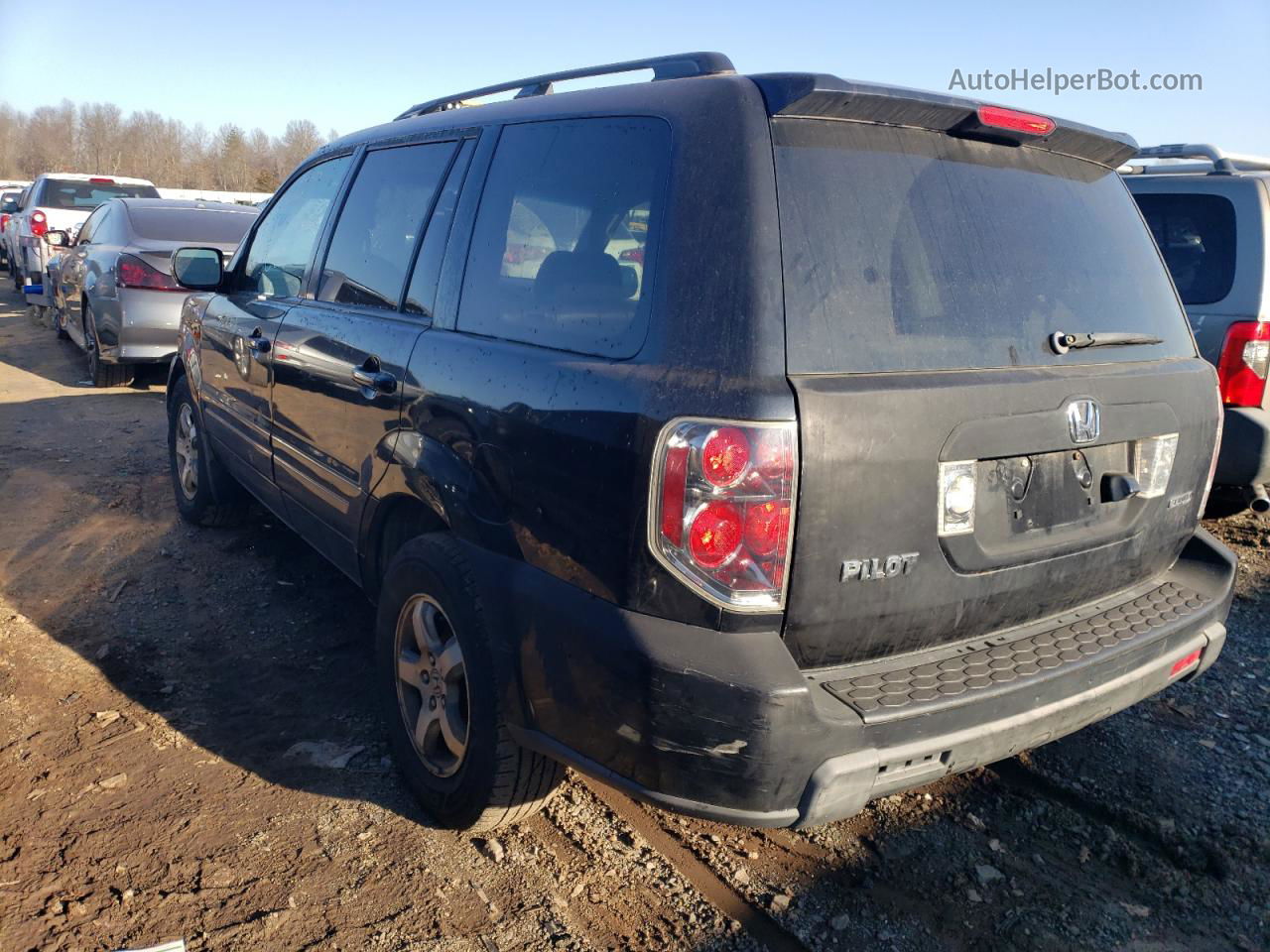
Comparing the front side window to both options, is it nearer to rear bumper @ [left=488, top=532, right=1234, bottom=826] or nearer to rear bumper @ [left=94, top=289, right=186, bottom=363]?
rear bumper @ [left=488, top=532, right=1234, bottom=826]

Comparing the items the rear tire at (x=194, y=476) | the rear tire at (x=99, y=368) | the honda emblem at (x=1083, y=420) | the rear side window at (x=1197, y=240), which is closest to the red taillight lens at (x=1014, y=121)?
the honda emblem at (x=1083, y=420)

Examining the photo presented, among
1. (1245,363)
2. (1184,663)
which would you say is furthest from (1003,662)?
(1245,363)

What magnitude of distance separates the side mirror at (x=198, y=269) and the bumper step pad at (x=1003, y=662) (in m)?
3.68

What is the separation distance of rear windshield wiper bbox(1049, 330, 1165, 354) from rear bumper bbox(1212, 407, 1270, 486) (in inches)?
91.2

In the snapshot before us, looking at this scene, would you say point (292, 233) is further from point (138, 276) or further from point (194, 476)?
point (138, 276)

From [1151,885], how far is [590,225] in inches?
90.7

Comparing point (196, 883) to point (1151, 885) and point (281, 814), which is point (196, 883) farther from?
point (1151, 885)

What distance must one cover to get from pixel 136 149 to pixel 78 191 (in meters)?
75.6

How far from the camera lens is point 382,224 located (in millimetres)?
3396

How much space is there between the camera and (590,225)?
95.3 inches

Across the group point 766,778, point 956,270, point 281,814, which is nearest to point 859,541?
point 766,778

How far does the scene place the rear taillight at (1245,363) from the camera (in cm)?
461

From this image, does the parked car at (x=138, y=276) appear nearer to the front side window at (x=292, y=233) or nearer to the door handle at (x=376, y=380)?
the front side window at (x=292, y=233)

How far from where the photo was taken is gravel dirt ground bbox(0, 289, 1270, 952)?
97.8 inches
